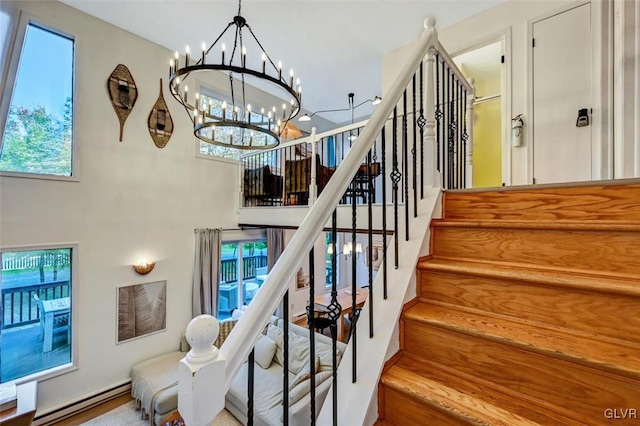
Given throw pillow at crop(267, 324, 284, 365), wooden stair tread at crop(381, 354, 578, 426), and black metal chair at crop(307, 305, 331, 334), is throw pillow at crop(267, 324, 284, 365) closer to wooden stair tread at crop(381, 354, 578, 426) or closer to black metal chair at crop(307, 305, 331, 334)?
black metal chair at crop(307, 305, 331, 334)

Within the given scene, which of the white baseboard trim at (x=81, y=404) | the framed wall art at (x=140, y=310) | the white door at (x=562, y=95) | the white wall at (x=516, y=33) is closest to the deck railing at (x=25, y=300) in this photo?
the framed wall art at (x=140, y=310)

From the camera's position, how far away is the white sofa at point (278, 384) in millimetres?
2832

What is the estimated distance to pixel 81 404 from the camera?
11.4 feet

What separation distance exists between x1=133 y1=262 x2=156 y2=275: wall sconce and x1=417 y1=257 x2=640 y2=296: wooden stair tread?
409 centimetres

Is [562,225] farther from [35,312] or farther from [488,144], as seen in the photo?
[35,312]

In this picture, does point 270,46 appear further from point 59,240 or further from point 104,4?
point 59,240

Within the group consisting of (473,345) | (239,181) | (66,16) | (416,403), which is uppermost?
(66,16)

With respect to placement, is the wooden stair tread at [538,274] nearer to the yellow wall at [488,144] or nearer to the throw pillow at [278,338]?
the throw pillow at [278,338]

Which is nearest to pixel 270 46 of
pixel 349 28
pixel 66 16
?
pixel 349 28

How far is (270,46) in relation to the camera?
443cm

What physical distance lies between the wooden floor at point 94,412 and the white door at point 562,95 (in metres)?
5.91

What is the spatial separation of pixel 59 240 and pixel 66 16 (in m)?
2.86

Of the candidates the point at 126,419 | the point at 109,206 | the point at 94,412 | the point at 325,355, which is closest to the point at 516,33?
the point at 325,355

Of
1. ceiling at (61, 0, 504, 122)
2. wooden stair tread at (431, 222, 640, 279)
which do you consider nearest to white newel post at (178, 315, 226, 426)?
wooden stair tread at (431, 222, 640, 279)
